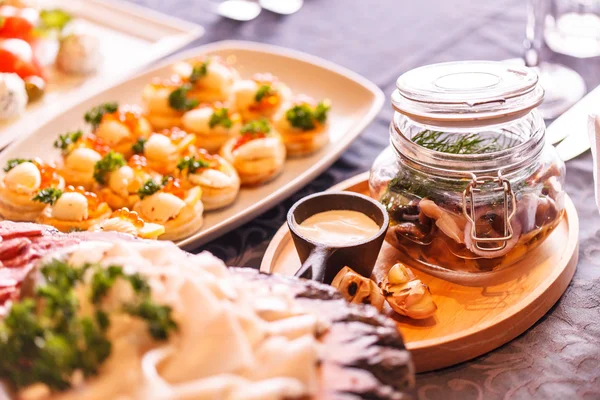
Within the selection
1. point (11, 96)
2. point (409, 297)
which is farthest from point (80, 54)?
Result: point (409, 297)

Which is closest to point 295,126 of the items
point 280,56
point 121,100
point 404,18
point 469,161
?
point 280,56

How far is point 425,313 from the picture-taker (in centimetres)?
137

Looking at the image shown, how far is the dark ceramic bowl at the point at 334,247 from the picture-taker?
137 cm

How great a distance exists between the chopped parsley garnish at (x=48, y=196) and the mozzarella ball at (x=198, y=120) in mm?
503

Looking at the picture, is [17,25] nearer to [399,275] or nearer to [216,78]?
[216,78]

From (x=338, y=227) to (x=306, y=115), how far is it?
0.67 m

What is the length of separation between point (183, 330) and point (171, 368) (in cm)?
5

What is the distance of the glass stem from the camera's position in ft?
7.23

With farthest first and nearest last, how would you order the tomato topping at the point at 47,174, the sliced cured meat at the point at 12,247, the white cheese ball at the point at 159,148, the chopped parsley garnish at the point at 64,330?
1. the white cheese ball at the point at 159,148
2. the tomato topping at the point at 47,174
3. the sliced cured meat at the point at 12,247
4. the chopped parsley garnish at the point at 64,330

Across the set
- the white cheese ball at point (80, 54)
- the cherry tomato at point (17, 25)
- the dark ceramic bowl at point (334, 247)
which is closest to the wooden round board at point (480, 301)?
the dark ceramic bowl at point (334, 247)

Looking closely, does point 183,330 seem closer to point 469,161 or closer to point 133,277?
point 133,277

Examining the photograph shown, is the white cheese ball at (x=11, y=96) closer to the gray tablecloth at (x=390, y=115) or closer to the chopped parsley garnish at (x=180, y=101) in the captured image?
the chopped parsley garnish at (x=180, y=101)

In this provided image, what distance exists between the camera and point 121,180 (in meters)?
1.86

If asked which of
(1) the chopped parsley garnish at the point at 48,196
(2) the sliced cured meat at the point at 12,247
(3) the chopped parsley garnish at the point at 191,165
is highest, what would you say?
(2) the sliced cured meat at the point at 12,247
